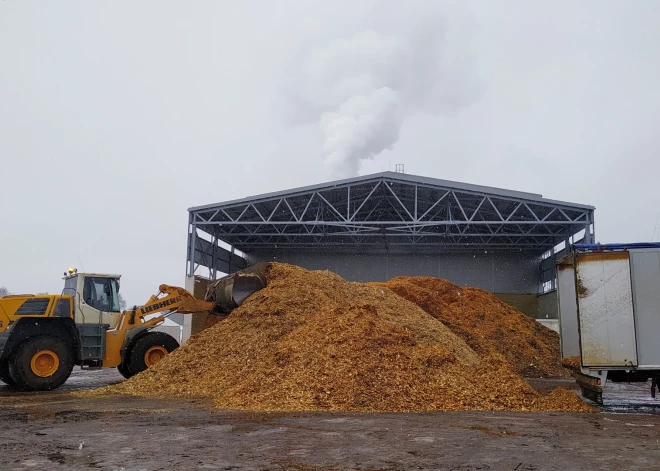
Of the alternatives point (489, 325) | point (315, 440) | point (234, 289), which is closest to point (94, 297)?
point (234, 289)

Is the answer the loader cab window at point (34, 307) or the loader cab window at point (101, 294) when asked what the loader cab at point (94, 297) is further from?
the loader cab window at point (34, 307)

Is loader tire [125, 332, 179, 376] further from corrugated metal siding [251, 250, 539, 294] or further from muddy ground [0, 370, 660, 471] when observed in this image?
corrugated metal siding [251, 250, 539, 294]

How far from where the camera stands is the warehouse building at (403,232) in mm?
23453

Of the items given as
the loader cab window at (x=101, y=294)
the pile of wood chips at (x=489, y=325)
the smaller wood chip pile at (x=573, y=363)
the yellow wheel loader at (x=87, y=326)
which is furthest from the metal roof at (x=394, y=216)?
the smaller wood chip pile at (x=573, y=363)

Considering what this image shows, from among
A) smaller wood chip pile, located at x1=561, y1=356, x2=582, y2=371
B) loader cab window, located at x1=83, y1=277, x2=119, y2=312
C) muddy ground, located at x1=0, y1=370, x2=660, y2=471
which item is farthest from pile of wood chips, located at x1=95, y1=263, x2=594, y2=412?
loader cab window, located at x1=83, y1=277, x2=119, y2=312

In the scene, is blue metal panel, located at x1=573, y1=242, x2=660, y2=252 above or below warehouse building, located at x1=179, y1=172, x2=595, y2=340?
below

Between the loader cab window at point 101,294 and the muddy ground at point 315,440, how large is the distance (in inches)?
173

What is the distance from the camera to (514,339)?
60.0 ft

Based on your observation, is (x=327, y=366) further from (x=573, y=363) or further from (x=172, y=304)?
(x=172, y=304)

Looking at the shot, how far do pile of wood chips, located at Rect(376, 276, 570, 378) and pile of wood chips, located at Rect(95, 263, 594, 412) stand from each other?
14.1ft

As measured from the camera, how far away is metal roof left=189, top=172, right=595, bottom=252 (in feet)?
76.3

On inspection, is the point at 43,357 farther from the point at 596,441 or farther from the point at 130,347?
the point at 596,441

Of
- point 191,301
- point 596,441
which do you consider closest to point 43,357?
point 191,301

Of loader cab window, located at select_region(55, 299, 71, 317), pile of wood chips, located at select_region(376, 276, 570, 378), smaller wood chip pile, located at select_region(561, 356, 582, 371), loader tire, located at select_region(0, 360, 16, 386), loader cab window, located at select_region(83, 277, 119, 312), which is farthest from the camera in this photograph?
pile of wood chips, located at select_region(376, 276, 570, 378)
